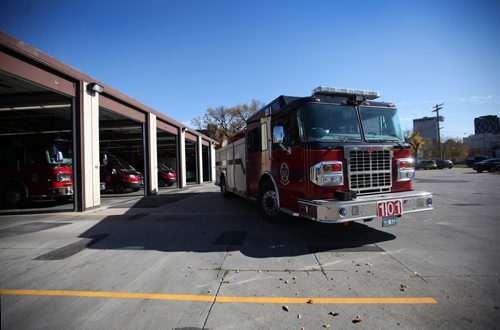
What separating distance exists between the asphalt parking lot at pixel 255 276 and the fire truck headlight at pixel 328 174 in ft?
3.94

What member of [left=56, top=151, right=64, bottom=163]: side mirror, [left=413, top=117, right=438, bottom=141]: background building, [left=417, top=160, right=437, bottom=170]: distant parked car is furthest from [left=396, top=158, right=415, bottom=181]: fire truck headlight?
[left=413, top=117, right=438, bottom=141]: background building

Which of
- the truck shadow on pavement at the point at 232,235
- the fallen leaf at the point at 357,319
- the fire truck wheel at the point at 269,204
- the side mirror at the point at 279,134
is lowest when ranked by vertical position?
the fallen leaf at the point at 357,319

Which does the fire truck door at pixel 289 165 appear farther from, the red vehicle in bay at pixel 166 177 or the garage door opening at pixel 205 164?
the garage door opening at pixel 205 164

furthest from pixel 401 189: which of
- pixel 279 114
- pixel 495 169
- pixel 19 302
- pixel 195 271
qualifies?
pixel 495 169

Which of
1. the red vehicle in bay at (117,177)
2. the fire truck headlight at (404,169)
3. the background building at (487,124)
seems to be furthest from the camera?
the background building at (487,124)

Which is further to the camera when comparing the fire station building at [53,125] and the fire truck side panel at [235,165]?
the fire truck side panel at [235,165]

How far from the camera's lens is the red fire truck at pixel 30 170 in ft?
35.7

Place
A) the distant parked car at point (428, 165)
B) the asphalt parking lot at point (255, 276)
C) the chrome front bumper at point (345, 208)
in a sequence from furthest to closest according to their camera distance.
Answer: the distant parked car at point (428, 165), the chrome front bumper at point (345, 208), the asphalt parking lot at point (255, 276)

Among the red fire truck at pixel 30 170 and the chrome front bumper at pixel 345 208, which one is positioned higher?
the red fire truck at pixel 30 170

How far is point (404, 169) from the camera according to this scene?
530cm

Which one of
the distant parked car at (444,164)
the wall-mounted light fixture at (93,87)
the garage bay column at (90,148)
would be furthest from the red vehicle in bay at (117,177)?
the distant parked car at (444,164)

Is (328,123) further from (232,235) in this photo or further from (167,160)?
(167,160)

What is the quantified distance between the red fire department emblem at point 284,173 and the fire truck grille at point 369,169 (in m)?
1.27

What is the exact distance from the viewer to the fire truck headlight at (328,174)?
15.3ft
